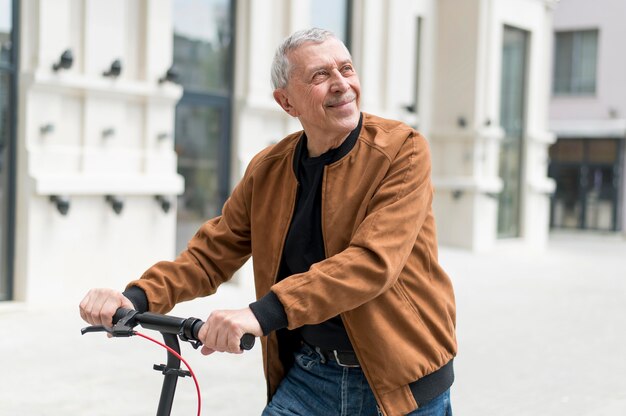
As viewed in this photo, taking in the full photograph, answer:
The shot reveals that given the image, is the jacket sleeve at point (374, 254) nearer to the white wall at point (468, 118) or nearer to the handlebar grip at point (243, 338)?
the handlebar grip at point (243, 338)

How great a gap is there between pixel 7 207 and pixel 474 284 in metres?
6.73

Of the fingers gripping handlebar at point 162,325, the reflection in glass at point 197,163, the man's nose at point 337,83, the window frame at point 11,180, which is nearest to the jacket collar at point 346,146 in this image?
the man's nose at point 337,83

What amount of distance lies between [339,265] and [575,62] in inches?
1048

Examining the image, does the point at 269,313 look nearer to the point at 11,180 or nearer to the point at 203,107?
the point at 11,180

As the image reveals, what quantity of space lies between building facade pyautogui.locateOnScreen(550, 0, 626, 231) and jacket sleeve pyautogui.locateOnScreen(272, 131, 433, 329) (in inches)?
993

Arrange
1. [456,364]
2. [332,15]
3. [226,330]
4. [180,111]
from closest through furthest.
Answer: [226,330] < [456,364] < [180,111] < [332,15]

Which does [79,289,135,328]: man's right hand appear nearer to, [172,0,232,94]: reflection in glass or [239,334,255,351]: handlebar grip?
[239,334,255,351]: handlebar grip

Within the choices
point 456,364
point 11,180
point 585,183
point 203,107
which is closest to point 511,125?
point 203,107

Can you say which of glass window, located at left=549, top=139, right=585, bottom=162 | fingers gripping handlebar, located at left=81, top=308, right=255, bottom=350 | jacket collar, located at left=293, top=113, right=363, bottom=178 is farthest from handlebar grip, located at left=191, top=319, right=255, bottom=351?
glass window, located at left=549, top=139, right=585, bottom=162

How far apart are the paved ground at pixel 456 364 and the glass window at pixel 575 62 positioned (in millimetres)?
17032

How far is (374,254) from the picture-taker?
2328mm

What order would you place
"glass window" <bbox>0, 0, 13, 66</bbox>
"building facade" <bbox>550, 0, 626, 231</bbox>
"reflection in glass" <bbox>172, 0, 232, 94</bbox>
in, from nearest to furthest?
"glass window" <bbox>0, 0, 13, 66</bbox>
"reflection in glass" <bbox>172, 0, 232, 94</bbox>
"building facade" <bbox>550, 0, 626, 231</bbox>

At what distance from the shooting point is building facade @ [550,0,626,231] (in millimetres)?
26188

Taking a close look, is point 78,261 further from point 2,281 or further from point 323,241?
point 323,241
